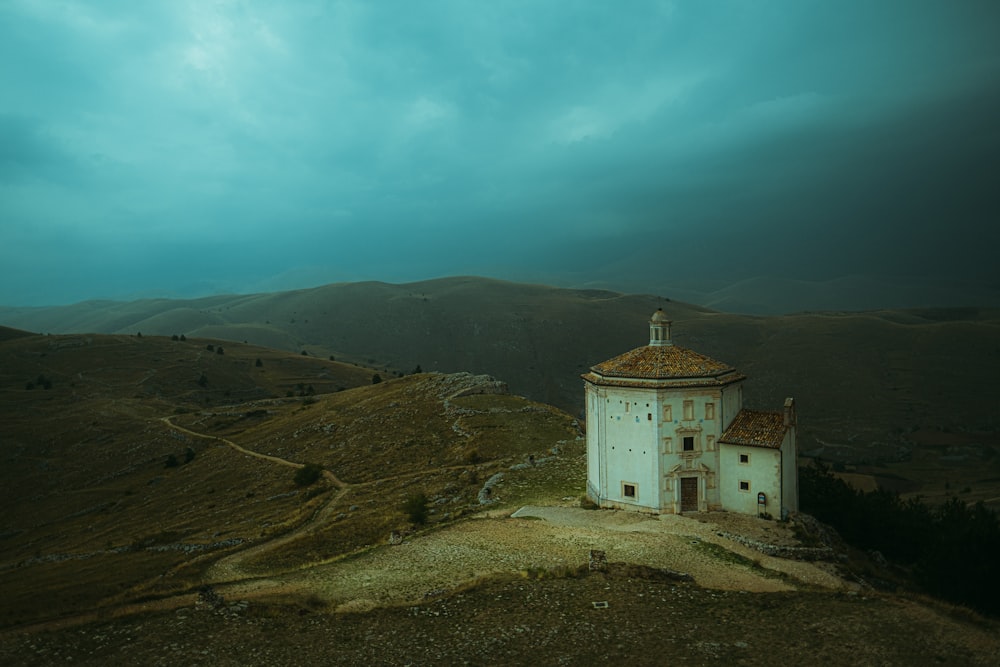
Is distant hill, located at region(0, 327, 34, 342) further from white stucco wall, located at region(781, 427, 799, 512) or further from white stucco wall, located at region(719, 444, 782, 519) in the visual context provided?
white stucco wall, located at region(781, 427, 799, 512)

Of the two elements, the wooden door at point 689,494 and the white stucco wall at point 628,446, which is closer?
the white stucco wall at point 628,446

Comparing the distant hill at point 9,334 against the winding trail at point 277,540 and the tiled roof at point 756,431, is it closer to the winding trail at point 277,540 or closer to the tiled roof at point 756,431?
the winding trail at point 277,540

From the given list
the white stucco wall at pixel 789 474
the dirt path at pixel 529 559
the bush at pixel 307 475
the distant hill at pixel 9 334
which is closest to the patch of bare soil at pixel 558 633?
the dirt path at pixel 529 559

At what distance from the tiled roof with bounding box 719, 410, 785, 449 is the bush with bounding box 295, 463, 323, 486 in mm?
39186

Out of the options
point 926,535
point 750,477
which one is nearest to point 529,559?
point 750,477

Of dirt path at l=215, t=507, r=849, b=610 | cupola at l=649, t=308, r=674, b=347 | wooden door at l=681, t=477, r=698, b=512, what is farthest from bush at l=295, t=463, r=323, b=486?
wooden door at l=681, t=477, r=698, b=512

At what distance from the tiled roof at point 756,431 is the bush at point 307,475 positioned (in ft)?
129

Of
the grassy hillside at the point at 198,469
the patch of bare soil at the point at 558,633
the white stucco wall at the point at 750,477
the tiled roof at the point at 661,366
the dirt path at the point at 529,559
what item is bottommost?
the grassy hillside at the point at 198,469

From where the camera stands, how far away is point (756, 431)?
36750 mm

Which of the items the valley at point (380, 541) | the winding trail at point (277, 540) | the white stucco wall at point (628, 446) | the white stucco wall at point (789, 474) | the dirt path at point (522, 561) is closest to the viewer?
the valley at point (380, 541)

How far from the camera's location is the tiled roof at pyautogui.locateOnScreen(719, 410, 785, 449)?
35562 millimetres

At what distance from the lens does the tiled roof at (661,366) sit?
37.0 meters

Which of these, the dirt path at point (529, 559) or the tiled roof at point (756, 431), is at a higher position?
the tiled roof at point (756, 431)

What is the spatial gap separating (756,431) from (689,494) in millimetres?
5639
